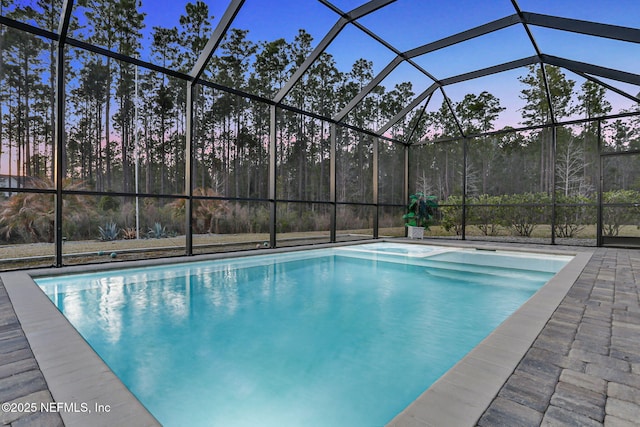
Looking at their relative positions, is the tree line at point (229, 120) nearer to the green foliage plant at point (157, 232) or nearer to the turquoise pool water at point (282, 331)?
the green foliage plant at point (157, 232)

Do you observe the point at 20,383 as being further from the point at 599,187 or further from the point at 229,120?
the point at 229,120

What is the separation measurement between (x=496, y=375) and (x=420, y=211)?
9.17 metres

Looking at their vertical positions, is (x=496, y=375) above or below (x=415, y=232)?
below

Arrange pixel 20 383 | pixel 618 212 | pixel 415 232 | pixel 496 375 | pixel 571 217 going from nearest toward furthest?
pixel 20 383
pixel 496 375
pixel 618 212
pixel 571 217
pixel 415 232

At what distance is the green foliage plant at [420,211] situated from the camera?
10.5m

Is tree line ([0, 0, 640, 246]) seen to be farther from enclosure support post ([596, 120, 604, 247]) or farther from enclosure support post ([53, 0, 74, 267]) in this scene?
enclosure support post ([53, 0, 74, 267])

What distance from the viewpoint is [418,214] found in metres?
10.6

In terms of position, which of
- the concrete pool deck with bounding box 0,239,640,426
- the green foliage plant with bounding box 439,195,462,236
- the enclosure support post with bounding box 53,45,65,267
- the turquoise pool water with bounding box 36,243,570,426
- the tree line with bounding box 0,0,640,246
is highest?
the tree line with bounding box 0,0,640,246

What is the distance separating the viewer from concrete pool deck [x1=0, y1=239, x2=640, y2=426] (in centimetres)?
135

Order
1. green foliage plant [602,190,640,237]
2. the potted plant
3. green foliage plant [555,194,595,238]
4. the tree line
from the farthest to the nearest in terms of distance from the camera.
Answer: the potted plant, the tree line, green foliage plant [555,194,595,238], green foliage plant [602,190,640,237]

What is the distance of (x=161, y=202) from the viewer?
464 inches

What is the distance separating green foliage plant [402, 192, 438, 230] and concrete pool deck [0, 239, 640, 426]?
7750 millimetres

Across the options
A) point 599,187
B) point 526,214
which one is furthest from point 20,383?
point 526,214

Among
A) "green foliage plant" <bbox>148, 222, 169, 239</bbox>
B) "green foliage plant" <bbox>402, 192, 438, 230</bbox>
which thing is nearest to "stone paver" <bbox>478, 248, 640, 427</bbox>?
"green foliage plant" <bbox>402, 192, 438, 230</bbox>
